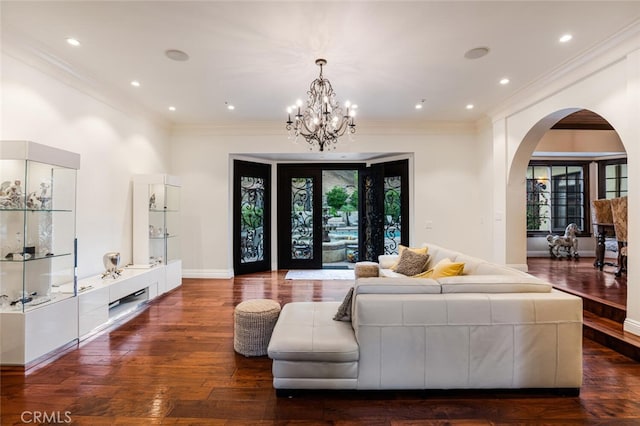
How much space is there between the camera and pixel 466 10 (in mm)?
2750

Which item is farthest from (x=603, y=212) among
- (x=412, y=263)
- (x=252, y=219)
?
(x=252, y=219)

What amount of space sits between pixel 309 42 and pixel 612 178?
27.0 feet

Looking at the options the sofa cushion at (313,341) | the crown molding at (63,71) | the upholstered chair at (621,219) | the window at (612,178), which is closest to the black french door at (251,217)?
the crown molding at (63,71)

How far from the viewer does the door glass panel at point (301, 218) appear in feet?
24.2

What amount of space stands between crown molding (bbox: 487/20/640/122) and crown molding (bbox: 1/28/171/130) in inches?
235

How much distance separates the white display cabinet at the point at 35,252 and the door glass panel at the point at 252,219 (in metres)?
3.73

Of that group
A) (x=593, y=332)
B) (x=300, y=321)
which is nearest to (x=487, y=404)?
(x=300, y=321)

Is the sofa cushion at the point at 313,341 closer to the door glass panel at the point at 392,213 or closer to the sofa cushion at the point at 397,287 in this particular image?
the sofa cushion at the point at 397,287

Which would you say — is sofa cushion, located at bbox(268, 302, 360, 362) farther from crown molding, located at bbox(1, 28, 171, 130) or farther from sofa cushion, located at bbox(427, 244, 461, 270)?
crown molding, located at bbox(1, 28, 171, 130)

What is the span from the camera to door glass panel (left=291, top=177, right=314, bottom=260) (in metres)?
7.37

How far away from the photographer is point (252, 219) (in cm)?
703

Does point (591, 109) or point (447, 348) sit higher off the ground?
point (591, 109)

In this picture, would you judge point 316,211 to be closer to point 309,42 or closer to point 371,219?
point 371,219

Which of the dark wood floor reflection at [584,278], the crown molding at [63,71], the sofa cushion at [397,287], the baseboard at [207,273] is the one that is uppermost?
the crown molding at [63,71]
